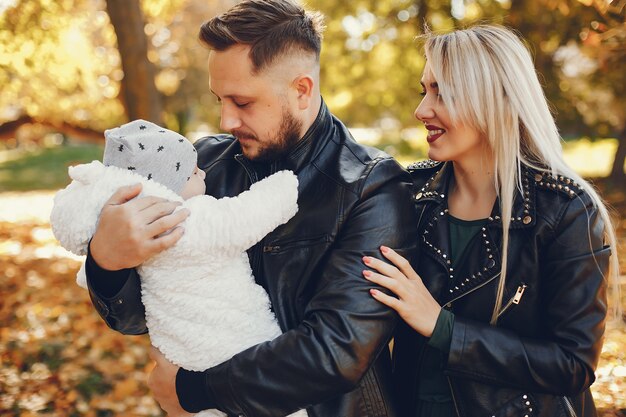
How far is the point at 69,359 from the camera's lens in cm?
529

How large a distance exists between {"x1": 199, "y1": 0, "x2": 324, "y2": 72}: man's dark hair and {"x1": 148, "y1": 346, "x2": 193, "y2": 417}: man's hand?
1136mm

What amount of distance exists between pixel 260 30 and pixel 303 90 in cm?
28

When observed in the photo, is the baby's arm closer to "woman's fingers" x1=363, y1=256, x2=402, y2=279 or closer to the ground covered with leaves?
"woman's fingers" x1=363, y1=256, x2=402, y2=279

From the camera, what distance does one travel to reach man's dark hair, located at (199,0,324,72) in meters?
2.30

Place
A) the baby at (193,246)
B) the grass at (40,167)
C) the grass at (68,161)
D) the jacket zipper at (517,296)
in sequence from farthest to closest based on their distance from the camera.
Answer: the grass at (40,167)
the grass at (68,161)
the jacket zipper at (517,296)
the baby at (193,246)

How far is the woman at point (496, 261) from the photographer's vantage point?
215 cm

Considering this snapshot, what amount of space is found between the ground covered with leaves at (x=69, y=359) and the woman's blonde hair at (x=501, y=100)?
274cm

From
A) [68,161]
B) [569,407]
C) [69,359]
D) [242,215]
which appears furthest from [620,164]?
[68,161]

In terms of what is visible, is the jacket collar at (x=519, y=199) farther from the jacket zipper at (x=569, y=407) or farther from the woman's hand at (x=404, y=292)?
the jacket zipper at (x=569, y=407)

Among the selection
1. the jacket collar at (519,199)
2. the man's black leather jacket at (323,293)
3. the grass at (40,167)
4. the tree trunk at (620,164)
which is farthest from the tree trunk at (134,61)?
the tree trunk at (620,164)

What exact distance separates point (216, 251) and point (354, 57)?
11.7 m

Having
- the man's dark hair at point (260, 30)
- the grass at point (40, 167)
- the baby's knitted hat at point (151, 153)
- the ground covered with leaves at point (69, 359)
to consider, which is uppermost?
the man's dark hair at point (260, 30)

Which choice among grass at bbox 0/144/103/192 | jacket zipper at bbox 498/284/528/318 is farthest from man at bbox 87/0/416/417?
grass at bbox 0/144/103/192

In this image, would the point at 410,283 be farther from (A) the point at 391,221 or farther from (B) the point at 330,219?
(B) the point at 330,219
